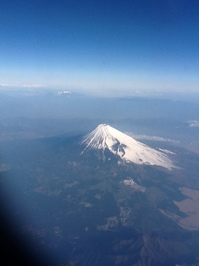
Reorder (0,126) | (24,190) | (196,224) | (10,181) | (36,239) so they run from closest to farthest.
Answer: (36,239) < (196,224) < (24,190) < (10,181) < (0,126)

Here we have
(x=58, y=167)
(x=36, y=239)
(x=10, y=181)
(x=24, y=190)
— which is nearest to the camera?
(x=36, y=239)

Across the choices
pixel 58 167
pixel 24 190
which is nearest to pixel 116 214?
pixel 24 190

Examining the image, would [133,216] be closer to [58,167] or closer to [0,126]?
[58,167]

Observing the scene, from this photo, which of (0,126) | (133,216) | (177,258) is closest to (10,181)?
(133,216)

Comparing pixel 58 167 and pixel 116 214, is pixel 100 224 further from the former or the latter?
pixel 58 167

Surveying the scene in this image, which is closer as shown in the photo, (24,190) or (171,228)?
(171,228)

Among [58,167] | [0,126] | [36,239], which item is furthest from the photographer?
[0,126]
